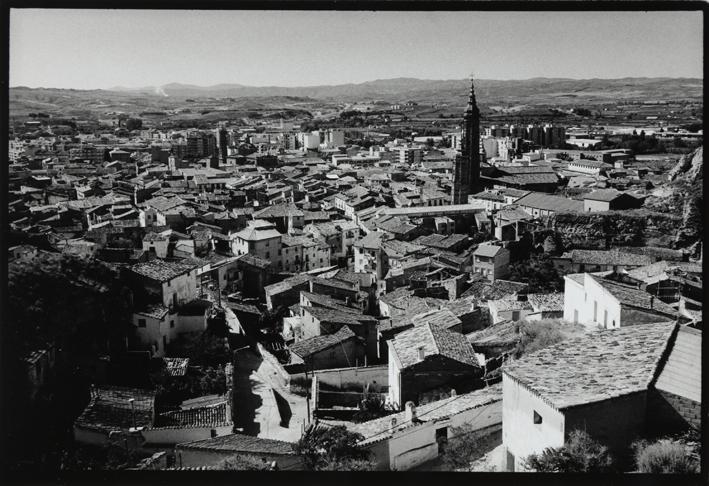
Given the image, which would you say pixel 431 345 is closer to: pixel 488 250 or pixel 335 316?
pixel 335 316

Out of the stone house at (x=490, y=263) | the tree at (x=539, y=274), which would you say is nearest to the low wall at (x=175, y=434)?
the tree at (x=539, y=274)

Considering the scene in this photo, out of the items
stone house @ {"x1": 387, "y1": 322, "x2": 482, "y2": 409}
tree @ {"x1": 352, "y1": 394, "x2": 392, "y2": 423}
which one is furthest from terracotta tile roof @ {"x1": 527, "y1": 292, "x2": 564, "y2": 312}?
tree @ {"x1": 352, "y1": 394, "x2": 392, "y2": 423}

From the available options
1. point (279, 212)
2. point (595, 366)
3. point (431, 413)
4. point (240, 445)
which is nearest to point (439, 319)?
point (431, 413)

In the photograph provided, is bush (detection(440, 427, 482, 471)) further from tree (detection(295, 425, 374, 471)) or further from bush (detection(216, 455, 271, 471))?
bush (detection(216, 455, 271, 471))

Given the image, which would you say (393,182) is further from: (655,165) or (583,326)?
(583,326)

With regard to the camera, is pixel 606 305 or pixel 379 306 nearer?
pixel 606 305
